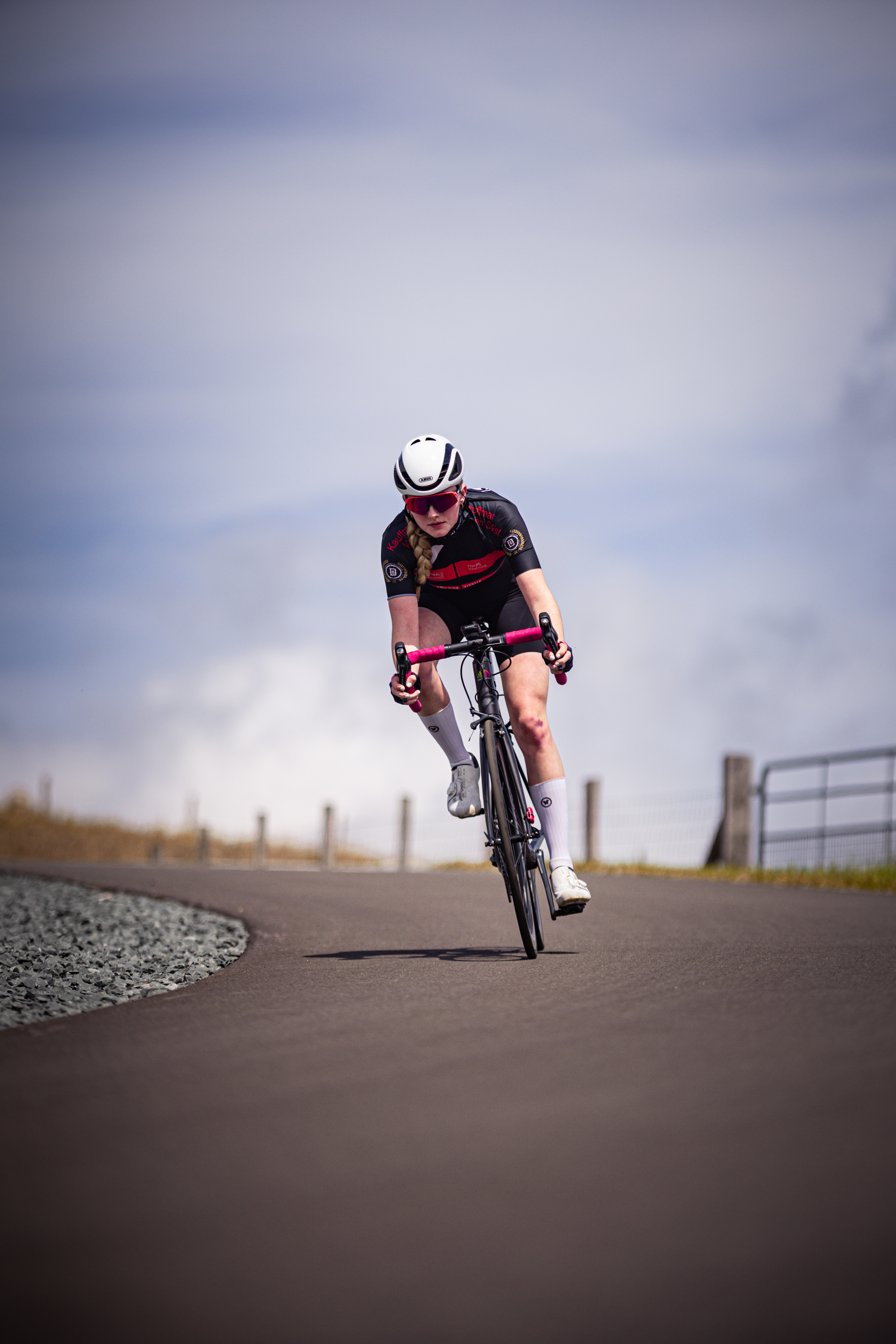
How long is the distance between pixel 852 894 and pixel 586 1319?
11.2 m

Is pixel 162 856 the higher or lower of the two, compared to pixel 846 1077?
lower

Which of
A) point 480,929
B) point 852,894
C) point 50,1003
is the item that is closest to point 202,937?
point 480,929

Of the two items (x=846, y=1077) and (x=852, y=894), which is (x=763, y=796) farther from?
(x=846, y=1077)

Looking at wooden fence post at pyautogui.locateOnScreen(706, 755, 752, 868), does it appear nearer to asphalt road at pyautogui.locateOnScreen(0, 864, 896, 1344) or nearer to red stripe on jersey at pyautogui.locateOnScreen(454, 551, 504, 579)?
red stripe on jersey at pyautogui.locateOnScreen(454, 551, 504, 579)

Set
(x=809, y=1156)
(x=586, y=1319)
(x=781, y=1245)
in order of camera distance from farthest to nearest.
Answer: (x=809, y=1156) < (x=781, y=1245) < (x=586, y=1319)

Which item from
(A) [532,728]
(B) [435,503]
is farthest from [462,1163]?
(B) [435,503]

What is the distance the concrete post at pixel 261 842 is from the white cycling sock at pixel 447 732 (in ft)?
80.8

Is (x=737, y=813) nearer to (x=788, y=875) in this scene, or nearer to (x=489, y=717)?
(x=788, y=875)

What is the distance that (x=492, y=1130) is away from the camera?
9.95 feet

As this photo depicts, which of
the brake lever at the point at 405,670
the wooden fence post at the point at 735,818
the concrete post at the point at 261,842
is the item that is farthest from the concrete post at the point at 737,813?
the concrete post at the point at 261,842

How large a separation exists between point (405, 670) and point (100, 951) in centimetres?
252

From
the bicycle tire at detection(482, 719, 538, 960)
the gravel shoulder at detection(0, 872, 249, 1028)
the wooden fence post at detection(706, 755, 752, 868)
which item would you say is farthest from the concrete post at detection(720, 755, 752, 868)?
the bicycle tire at detection(482, 719, 538, 960)

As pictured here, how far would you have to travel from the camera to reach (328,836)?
3014cm

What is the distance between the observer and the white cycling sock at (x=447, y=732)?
24.6 ft
